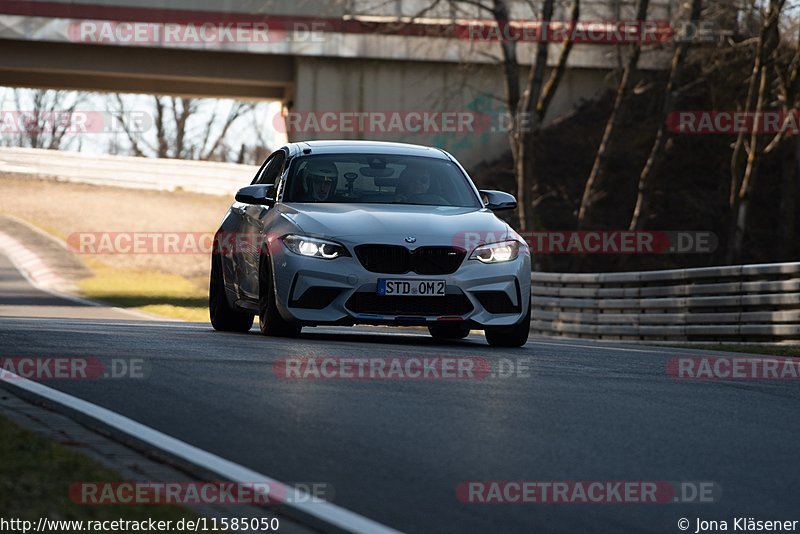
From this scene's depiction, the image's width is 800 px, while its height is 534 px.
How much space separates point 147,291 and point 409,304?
92.8 feet

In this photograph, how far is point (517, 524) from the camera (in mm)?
5820

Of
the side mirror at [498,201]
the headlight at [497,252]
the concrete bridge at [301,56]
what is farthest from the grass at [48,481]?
the concrete bridge at [301,56]

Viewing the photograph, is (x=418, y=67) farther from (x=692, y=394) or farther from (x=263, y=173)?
(x=692, y=394)

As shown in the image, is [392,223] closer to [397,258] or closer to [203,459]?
[397,258]

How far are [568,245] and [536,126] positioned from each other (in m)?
5.89

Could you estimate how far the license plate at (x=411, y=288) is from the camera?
1254cm

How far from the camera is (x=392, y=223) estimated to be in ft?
41.9

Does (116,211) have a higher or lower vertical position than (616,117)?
lower

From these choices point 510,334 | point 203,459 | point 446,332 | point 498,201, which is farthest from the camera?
point 446,332

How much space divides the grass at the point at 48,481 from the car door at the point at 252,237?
6725 mm

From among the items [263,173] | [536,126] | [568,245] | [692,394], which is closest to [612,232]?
[568,245]

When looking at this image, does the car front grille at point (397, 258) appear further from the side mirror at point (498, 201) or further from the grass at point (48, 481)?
the grass at point (48, 481)

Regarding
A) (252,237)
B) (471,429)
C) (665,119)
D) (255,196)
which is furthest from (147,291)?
(471,429)

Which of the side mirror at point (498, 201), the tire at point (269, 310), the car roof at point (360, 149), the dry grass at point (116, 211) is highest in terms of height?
the car roof at point (360, 149)
